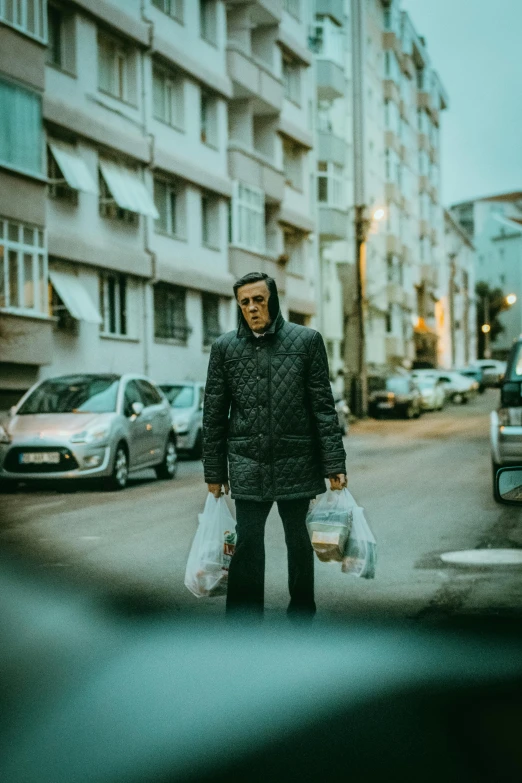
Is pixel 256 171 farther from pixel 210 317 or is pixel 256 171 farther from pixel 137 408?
pixel 137 408

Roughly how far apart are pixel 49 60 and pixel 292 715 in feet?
76.8

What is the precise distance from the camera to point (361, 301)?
38.2 m

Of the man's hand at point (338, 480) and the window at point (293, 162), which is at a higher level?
the window at point (293, 162)

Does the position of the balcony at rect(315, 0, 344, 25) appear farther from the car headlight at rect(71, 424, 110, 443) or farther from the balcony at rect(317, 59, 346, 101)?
the car headlight at rect(71, 424, 110, 443)

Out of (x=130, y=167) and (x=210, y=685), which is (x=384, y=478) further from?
(x=130, y=167)

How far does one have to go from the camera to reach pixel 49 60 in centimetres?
2597

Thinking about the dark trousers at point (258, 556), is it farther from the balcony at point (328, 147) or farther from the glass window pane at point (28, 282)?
the balcony at point (328, 147)

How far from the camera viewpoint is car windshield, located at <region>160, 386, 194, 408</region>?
22620mm

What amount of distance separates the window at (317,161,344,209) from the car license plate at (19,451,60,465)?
33271 mm

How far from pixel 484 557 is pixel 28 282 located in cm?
1648

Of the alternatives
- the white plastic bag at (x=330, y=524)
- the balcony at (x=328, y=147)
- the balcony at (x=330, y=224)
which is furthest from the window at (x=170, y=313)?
the white plastic bag at (x=330, y=524)

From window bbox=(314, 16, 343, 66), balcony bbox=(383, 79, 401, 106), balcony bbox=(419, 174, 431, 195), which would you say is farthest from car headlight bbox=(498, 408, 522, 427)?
balcony bbox=(419, 174, 431, 195)

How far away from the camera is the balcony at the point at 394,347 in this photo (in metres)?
61.6

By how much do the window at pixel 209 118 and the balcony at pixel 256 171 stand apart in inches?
38.7
